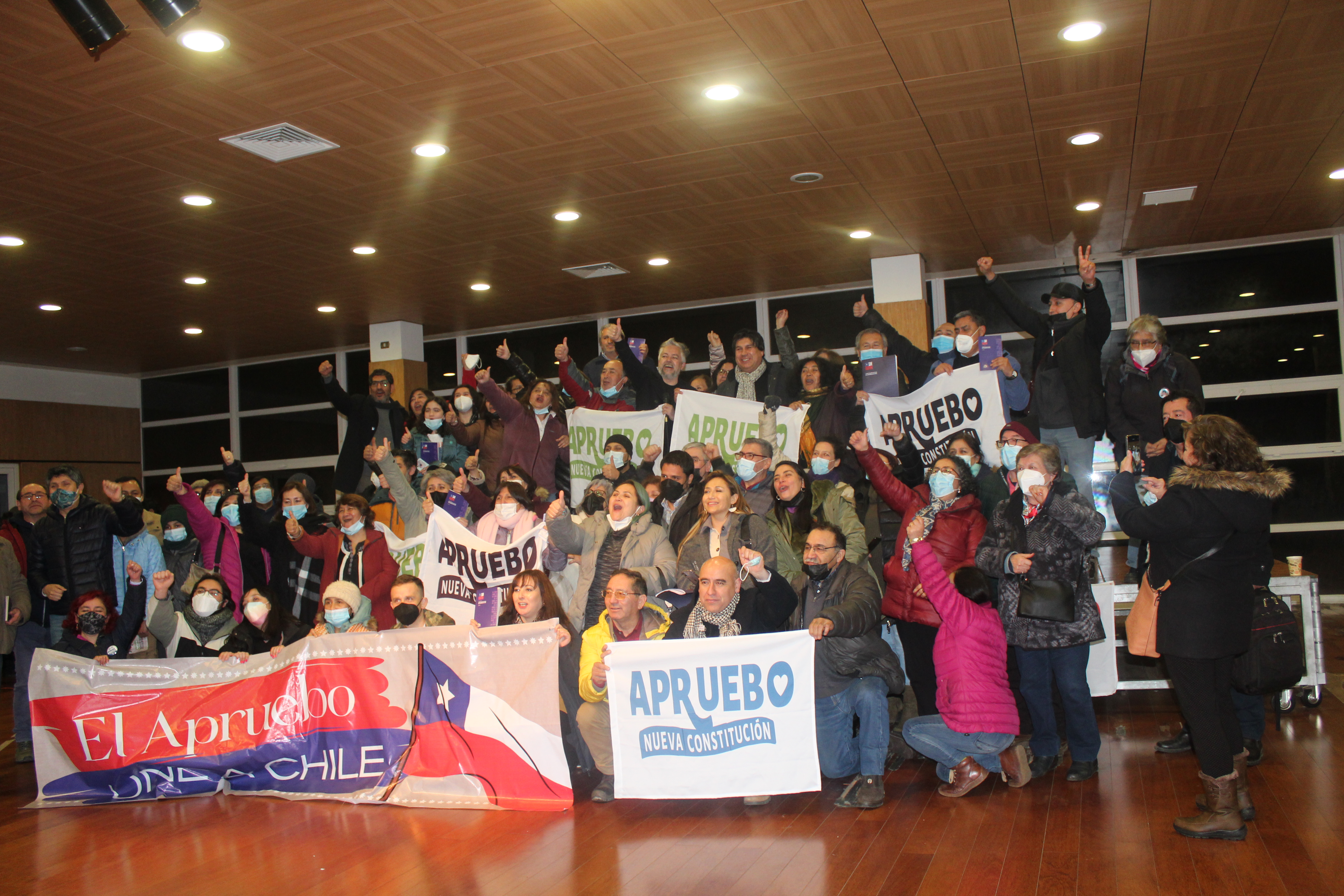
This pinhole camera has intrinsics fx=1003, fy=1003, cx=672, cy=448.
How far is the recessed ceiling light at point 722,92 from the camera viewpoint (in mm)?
5723

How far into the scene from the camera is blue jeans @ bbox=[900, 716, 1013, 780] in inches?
189

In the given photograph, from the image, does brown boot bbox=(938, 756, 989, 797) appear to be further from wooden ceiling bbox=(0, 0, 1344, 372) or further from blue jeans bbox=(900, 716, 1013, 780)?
wooden ceiling bbox=(0, 0, 1344, 372)

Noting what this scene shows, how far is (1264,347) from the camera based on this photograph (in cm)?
1012

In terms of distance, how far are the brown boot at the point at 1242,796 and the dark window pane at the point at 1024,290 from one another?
6.72 metres

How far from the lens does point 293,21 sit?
4727mm

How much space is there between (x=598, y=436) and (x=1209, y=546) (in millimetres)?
4983

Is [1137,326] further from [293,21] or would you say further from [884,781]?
[293,21]

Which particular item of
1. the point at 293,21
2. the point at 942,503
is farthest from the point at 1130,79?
the point at 293,21

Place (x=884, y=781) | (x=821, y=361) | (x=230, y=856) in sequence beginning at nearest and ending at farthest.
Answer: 1. (x=230, y=856)
2. (x=884, y=781)
3. (x=821, y=361)

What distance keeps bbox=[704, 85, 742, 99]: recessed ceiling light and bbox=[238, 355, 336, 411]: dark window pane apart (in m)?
9.85

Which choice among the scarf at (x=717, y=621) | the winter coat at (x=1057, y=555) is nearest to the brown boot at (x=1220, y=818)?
the winter coat at (x=1057, y=555)

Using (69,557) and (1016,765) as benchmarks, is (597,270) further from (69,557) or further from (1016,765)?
(1016,765)

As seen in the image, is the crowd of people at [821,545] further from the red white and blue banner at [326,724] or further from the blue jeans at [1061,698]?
the red white and blue banner at [326,724]

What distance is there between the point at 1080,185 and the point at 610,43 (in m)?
4.46
